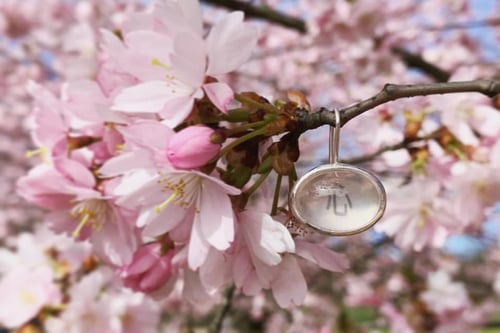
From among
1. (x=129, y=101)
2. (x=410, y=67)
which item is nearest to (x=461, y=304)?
(x=410, y=67)

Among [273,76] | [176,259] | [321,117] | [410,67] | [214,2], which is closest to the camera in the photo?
[321,117]

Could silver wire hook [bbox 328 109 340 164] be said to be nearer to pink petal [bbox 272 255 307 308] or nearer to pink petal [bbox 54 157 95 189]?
pink petal [bbox 272 255 307 308]

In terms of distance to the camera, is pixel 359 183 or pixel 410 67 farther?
pixel 410 67

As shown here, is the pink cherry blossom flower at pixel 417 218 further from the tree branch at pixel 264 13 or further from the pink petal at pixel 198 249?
the tree branch at pixel 264 13

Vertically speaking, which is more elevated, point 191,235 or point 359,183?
point 359,183

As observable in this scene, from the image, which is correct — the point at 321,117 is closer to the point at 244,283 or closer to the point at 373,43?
the point at 244,283

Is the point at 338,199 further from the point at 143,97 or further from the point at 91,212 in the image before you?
the point at 91,212

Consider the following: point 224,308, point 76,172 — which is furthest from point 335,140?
point 224,308
